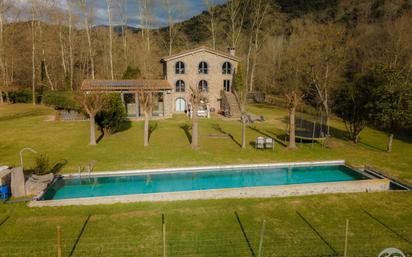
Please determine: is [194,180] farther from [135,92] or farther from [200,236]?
[135,92]

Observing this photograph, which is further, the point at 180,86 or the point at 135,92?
the point at 180,86

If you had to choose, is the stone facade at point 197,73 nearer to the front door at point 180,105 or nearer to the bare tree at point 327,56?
the front door at point 180,105

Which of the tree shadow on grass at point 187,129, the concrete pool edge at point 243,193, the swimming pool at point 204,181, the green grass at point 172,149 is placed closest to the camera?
the concrete pool edge at point 243,193

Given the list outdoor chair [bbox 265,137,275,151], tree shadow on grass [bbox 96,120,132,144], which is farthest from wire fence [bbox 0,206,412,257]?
tree shadow on grass [bbox 96,120,132,144]

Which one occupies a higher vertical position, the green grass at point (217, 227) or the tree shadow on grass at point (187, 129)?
the tree shadow on grass at point (187, 129)

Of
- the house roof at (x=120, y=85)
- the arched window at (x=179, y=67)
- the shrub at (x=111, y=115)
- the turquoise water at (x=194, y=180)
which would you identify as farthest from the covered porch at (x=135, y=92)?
the turquoise water at (x=194, y=180)

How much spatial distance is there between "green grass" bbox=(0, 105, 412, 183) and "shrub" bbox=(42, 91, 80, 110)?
341cm

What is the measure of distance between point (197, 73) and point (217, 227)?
27.1 meters

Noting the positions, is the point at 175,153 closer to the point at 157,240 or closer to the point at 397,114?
the point at 157,240

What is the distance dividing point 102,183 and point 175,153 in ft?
16.6

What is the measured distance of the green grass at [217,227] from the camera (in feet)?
26.7

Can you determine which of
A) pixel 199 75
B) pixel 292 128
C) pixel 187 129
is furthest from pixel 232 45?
pixel 292 128

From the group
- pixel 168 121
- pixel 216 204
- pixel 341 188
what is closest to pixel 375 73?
pixel 341 188

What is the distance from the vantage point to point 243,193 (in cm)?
1217
